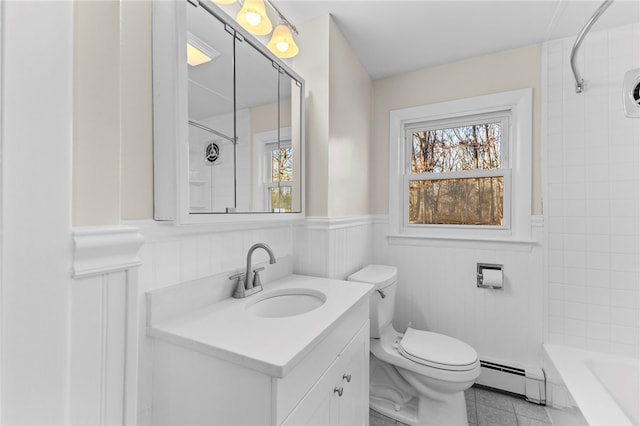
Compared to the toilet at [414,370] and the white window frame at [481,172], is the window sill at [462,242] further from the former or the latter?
the toilet at [414,370]

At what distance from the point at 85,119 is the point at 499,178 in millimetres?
2222

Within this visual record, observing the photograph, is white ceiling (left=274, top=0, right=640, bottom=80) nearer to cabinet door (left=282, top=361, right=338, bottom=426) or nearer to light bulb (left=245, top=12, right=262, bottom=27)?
light bulb (left=245, top=12, right=262, bottom=27)

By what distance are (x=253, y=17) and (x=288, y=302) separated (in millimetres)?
1308

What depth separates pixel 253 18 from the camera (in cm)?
128

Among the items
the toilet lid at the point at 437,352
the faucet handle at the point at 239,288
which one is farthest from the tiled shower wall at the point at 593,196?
the faucet handle at the point at 239,288

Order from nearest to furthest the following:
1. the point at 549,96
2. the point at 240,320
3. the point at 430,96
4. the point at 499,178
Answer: the point at 240,320 < the point at 549,96 < the point at 499,178 < the point at 430,96

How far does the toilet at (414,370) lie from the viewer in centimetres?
142

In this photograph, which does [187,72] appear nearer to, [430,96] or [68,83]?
[68,83]

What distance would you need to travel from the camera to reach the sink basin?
1.20 m

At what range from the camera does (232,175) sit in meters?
1.15

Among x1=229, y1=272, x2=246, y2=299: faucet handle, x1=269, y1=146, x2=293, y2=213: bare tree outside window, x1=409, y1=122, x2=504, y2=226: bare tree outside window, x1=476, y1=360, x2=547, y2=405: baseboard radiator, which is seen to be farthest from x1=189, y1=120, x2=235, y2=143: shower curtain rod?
x1=476, y1=360, x2=547, y2=405: baseboard radiator

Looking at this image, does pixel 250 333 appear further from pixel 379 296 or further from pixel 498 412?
pixel 498 412

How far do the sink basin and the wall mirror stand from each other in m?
0.38

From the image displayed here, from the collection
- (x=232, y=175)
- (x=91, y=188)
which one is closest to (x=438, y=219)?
(x=232, y=175)
